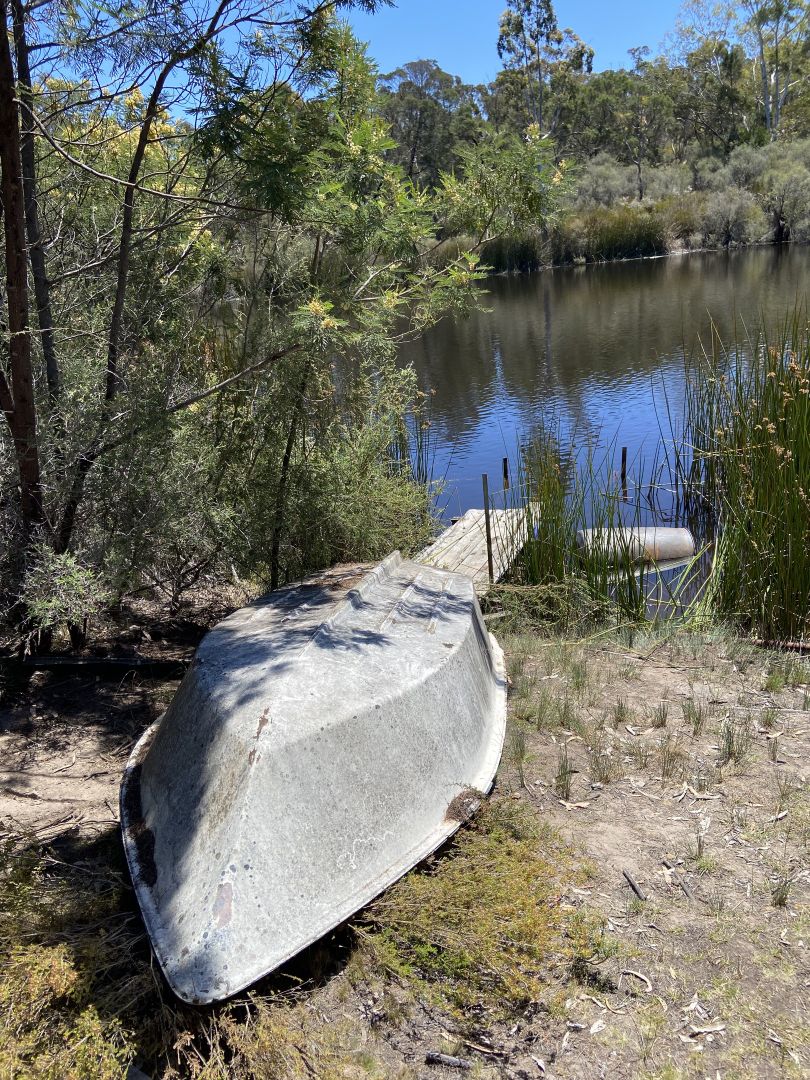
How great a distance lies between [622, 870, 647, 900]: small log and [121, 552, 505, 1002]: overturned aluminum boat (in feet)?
2.05

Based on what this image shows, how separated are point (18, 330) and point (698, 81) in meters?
61.6

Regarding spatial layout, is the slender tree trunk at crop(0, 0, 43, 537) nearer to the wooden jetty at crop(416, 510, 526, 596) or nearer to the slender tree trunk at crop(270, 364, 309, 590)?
the slender tree trunk at crop(270, 364, 309, 590)

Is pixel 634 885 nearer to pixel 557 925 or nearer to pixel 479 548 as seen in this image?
pixel 557 925

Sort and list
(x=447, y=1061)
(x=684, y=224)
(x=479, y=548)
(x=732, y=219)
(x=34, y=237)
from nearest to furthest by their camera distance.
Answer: (x=447, y=1061)
(x=34, y=237)
(x=479, y=548)
(x=732, y=219)
(x=684, y=224)

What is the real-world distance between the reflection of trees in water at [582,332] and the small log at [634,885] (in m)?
8.68

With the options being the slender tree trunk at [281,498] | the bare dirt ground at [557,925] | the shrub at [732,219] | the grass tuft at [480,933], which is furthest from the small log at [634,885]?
the shrub at [732,219]

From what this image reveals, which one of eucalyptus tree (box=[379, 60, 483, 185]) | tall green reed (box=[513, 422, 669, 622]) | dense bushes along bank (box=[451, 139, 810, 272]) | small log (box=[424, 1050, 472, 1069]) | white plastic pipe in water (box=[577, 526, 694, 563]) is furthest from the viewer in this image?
eucalyptus tree (box=[379, 60, 483, 185])

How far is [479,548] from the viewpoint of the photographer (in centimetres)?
748

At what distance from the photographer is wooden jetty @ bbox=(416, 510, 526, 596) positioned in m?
6.82

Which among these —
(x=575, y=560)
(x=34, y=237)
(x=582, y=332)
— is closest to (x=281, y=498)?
(x=34, y=237)

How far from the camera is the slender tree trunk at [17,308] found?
3.73 metres

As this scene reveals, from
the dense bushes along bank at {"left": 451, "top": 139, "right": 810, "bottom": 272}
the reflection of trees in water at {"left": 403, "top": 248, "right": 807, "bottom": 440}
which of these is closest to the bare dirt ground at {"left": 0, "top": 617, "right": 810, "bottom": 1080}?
the reflection of trees in water at {"left": 403, "top": 248, "right": 807, "bottom": 440}

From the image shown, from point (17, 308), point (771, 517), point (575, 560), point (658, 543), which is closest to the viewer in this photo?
point (17, 308)

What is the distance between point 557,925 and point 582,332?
61.3ft
